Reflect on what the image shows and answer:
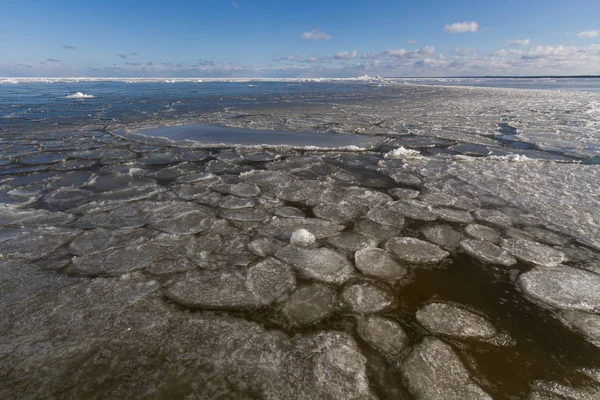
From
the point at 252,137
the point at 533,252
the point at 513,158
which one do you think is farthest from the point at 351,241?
the point at 252,137

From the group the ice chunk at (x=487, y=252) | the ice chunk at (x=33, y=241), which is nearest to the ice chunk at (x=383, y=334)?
the ice chunk at (x=487, y=252)

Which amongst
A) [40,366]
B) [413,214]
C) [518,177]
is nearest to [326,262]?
[413,214]

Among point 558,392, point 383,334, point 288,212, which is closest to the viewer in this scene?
point 558,392

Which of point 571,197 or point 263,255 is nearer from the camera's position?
point 263,255

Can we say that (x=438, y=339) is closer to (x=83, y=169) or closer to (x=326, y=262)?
(x=326, y=262)

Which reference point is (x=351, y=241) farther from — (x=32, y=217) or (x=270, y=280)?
(x=32, y=217)

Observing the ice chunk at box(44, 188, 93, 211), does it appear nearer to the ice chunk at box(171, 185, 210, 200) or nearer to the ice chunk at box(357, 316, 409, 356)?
the ice chunk at box(171, 185, 210, 200)

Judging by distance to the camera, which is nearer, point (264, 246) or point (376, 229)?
point (264, 246)
